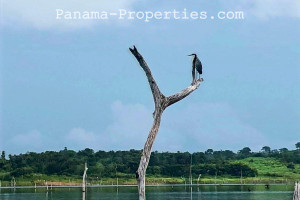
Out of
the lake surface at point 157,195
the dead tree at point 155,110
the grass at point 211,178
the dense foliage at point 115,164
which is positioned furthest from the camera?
the dense foliage at point 115,164

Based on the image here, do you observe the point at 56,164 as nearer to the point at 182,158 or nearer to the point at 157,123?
the point at 182,158

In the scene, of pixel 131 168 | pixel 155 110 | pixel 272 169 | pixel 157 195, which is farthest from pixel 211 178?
pixel 155 110

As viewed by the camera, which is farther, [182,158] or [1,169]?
[182,158]

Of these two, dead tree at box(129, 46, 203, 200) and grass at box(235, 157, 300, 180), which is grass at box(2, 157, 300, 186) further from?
dead tree at box(129, 46, 203, 200)

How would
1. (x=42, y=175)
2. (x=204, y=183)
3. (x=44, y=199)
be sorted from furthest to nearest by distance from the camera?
(x=204, y=183) → (x=42, y=175) → (x=44, y=199)

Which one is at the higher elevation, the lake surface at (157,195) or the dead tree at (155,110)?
the dead tree at (155,110)

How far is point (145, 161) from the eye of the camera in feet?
38.5

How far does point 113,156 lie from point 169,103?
288 feet

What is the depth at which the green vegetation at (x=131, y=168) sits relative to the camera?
85688mm

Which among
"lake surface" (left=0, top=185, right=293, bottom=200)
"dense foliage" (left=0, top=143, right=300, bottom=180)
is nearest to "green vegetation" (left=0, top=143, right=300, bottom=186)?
"dense foliage" (left=0, top=143, right=300, bottom=180)

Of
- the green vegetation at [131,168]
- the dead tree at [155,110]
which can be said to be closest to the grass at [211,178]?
the green vegetation at [131,168]

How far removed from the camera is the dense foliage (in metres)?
86.2

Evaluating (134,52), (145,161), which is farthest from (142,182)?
(134,52)

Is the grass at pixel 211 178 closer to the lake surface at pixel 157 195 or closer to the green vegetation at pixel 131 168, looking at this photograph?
the green vegetation at pixel 131 168
